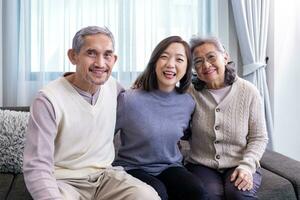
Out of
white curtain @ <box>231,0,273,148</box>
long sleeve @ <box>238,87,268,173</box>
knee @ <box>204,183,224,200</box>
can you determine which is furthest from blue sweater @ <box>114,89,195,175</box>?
white curtain @ <box>231,0,273,148</box>

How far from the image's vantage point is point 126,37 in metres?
2.64

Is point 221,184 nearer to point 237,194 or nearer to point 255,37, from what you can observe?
point 237,194

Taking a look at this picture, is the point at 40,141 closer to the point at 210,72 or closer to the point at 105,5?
the point at 210,72

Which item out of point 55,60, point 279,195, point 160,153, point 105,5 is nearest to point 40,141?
point 160,153

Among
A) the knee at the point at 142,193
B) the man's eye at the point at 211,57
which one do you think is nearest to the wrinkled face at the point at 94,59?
the knee at the point at 142,193

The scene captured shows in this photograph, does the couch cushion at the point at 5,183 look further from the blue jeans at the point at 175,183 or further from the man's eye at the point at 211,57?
the man's eye at the point at 211,57

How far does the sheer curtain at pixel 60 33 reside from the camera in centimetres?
254

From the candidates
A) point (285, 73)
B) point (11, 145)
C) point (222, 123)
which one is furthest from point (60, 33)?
point (285, 73)

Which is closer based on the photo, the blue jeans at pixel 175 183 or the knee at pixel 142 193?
the knee at pixel 142 193

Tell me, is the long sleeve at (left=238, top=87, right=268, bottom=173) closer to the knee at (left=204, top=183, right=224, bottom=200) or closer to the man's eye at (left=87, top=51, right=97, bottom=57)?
the knee at (left=204, top=183, right=224, bottom=200)

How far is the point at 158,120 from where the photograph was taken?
1804 mm

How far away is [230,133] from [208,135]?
11 cm

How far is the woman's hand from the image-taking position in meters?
1.68

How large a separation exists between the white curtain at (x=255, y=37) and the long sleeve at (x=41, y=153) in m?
1.78
